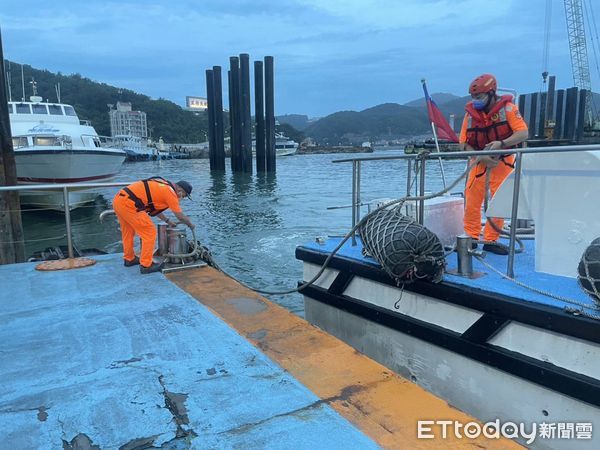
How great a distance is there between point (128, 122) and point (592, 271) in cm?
11405

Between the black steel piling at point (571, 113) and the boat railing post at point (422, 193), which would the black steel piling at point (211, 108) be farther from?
the boat railing post at point (422, 193)

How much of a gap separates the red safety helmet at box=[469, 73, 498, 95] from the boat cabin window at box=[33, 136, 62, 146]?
717 inches

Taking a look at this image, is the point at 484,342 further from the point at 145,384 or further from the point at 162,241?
the point at 162,241

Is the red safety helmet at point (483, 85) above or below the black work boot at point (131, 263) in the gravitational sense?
above

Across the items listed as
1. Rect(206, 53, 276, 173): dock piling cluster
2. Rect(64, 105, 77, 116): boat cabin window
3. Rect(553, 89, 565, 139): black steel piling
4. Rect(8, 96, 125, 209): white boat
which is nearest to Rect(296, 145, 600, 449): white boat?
Rect(8, 96, 125, 209): white boat

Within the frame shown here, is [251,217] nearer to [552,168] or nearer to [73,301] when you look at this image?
[73,301]

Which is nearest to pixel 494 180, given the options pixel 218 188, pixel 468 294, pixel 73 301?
pixel 468 294

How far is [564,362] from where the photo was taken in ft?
8.13

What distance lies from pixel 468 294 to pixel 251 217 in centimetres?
1331

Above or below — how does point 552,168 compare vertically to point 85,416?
above

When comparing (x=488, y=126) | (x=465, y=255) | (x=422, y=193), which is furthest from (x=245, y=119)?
(x=465, y=255)

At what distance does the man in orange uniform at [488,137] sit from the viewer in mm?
3744

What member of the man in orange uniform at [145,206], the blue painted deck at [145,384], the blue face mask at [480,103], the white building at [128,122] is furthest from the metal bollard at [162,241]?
the white building at [128,122]

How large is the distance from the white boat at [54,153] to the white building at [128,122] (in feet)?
243
